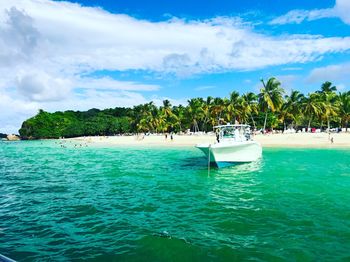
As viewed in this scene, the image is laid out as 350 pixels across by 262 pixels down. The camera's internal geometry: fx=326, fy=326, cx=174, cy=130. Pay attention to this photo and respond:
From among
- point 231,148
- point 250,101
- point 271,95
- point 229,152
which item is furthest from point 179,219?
point 250,101

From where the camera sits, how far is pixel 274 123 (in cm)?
9100

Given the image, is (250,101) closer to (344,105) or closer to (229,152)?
(344,105)

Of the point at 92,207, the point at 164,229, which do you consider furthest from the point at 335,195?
the point at 92,207

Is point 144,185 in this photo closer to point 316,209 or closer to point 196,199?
point 196,199

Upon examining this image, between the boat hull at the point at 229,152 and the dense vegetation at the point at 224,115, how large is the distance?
35862 millimetres

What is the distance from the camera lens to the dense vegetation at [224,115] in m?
72.4

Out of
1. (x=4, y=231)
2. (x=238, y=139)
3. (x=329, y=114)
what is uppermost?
(x=329, y=114)

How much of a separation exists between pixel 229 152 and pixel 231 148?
0.44 meters

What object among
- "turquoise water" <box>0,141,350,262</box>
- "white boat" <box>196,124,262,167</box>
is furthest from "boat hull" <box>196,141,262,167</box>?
"turquoise water" <box>0,141,350,262</box>

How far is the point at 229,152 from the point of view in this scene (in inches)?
1137

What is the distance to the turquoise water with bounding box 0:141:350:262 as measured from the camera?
9750 millimetres

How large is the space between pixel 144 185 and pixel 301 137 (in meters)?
48.6

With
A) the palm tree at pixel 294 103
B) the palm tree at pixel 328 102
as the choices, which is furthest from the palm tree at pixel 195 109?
the palm tree at pixel 328 102

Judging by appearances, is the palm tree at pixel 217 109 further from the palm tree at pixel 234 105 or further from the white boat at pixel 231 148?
the white boat at pixel 231 148
